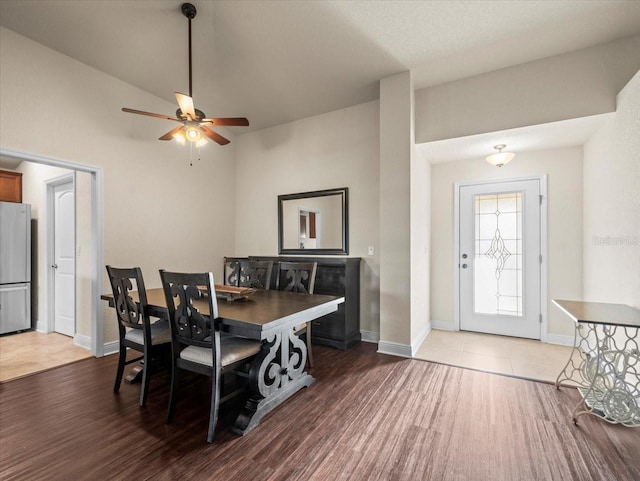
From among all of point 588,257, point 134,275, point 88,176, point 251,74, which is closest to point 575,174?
point 588,257

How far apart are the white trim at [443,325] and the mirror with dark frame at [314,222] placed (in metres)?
1.71

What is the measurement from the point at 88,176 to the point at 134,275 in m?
1.99

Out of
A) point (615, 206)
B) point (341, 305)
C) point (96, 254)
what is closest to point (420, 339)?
point (341, 305)

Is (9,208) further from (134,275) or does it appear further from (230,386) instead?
(230,386)

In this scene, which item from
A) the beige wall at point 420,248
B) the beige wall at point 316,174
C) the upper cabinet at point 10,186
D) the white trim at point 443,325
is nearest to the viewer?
the beige wall at point 420,248

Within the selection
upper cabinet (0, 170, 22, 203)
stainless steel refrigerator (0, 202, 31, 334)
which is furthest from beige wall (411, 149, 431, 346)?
upper cabinet (0, 170, 22, 203)

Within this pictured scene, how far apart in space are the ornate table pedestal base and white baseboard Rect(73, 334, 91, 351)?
2.55 meters

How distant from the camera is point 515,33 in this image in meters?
2.61

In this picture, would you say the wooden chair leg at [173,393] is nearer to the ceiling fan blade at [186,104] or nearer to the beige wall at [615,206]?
the ceiling fan blade at [186,104]

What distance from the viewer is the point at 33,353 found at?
346cm

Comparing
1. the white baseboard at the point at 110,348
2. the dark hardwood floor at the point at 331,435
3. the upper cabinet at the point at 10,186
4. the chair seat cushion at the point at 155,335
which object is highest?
the upper cabinet at the point at 10,186

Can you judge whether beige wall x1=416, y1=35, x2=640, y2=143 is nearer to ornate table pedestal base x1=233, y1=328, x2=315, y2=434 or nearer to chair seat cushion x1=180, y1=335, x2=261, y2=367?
ornate table pedestal base x1=233, y1=328, x2=315, y2=434

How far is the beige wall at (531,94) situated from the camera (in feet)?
8.84

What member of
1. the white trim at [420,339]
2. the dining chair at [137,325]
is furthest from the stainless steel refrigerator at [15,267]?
the white trim at [420,339]
